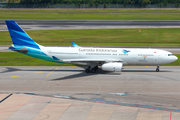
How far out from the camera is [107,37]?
237ft

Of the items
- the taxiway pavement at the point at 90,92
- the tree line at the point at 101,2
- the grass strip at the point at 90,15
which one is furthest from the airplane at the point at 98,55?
the tree line at the point at 101,2

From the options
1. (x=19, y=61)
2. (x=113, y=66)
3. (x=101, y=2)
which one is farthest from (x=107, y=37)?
(x=101, y=2)

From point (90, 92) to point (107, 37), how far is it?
44.4 meters

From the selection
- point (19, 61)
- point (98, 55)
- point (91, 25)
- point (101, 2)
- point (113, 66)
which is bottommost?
point (19, 61)

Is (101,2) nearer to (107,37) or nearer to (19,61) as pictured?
(107,37)

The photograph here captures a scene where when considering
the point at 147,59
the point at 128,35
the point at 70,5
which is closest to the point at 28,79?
the point at 147,59

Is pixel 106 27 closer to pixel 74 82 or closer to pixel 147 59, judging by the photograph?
pixel 147 59

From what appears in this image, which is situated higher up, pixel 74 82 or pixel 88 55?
pixel 88 55

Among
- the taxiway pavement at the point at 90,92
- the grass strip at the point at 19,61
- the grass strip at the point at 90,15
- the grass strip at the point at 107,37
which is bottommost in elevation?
the grass strip at the point at 19,61

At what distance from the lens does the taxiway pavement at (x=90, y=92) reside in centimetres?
2294

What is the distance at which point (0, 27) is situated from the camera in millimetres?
87312

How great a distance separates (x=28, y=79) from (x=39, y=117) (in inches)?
573

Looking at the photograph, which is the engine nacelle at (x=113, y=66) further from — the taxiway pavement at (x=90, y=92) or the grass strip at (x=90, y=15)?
the grass strip at (x=90, y=15)

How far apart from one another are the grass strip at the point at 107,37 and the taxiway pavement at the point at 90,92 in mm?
23899
